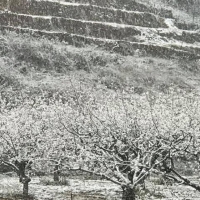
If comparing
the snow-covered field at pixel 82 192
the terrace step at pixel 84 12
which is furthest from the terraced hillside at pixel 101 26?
the snow-covered field at pixel 82 192

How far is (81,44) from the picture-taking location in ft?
261

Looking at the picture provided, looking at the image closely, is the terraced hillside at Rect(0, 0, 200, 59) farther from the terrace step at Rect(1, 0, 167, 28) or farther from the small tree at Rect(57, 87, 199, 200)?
the small tree at Rect(57, 87, 199, 200)

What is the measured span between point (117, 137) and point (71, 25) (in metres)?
73.3

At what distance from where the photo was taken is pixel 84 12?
92.1 m

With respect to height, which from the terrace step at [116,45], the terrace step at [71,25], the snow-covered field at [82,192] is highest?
the terrace step at [71,25]

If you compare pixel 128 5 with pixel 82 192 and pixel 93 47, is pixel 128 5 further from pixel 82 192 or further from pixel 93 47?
pixel 82 192

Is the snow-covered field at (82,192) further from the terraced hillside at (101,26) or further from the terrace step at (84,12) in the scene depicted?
the terrace step at (84,12)

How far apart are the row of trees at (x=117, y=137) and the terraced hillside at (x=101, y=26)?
5346 centimetres

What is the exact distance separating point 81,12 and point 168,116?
75.8 m

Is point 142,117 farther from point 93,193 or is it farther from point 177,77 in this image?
point 177,77

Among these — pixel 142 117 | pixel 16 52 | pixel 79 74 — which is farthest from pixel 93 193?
pixel 16 52

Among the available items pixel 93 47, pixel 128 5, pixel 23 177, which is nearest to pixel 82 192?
pixel 23 177

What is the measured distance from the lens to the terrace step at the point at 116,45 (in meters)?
77.5

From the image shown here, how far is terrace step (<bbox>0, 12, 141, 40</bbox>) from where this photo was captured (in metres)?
82.1
